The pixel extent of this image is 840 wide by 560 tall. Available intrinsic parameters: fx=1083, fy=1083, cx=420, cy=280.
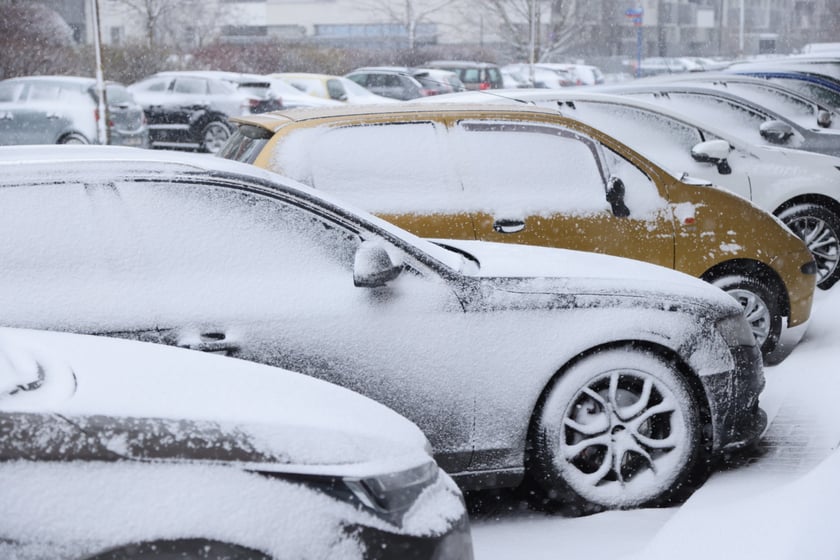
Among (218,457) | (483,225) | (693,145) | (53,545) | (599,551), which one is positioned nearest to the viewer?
(53,545)

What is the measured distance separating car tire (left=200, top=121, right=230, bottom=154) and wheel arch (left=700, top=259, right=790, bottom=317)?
14.4 metres

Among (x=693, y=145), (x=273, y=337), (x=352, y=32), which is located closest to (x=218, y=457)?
(x=273, y=337)

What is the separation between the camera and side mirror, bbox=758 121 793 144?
930 centimetres

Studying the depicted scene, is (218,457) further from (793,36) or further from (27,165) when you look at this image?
(793,36)

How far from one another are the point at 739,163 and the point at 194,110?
13604mm

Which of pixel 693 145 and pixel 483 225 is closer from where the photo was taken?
pixel 483 225

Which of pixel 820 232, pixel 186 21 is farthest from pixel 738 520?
pixel 186 21

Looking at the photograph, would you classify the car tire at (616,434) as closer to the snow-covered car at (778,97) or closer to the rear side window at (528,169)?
the rear side window at (528,169)

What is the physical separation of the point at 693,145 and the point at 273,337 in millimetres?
4841

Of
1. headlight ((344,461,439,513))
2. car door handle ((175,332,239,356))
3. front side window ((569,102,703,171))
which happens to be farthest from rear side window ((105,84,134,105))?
headlight ((344,461,439,513))

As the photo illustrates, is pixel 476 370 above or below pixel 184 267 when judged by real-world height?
below

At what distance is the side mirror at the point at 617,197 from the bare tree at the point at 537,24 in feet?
134

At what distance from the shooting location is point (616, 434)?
4.17 metres

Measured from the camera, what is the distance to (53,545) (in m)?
2.12
